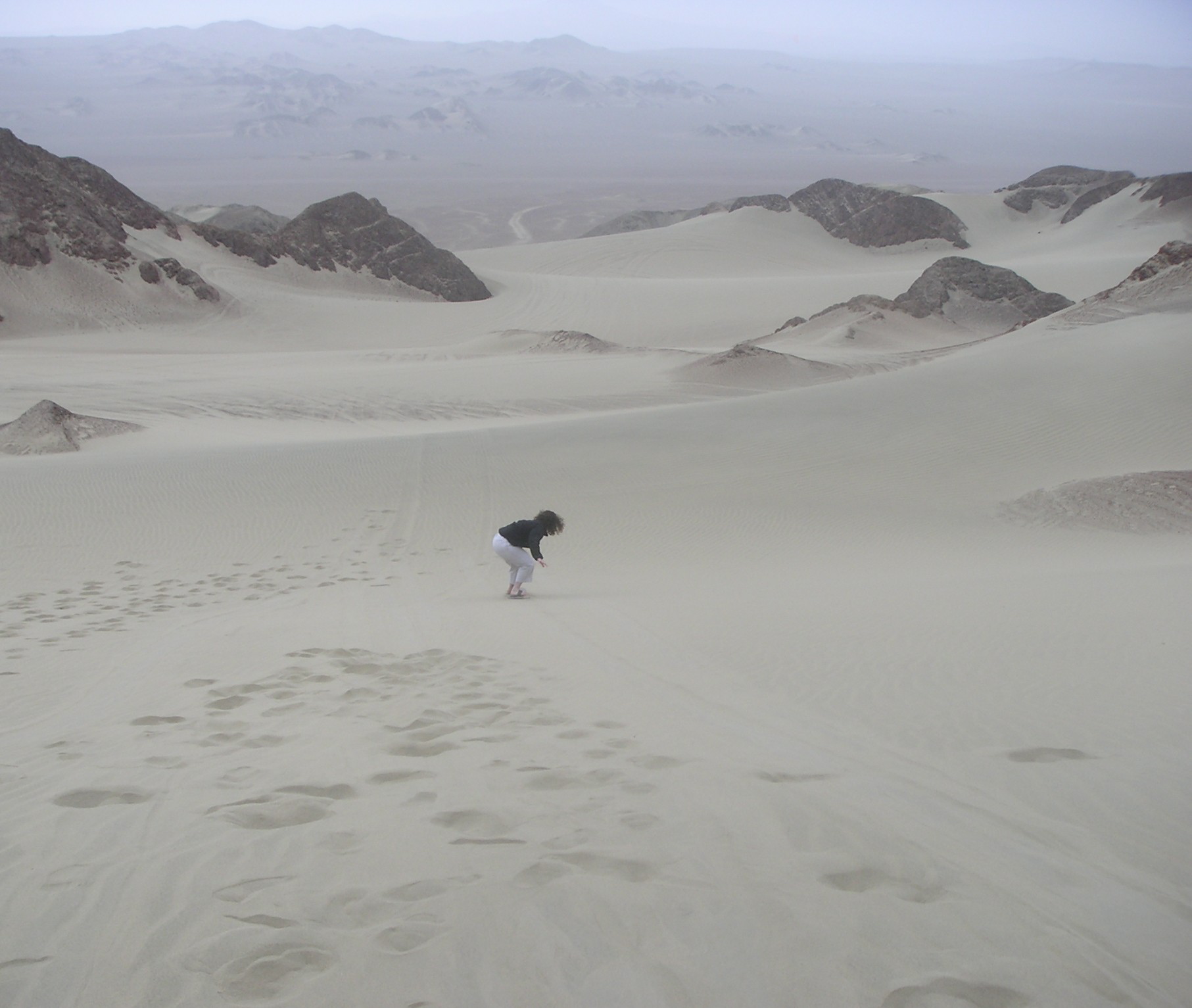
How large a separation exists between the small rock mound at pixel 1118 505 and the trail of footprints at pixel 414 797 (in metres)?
7.51

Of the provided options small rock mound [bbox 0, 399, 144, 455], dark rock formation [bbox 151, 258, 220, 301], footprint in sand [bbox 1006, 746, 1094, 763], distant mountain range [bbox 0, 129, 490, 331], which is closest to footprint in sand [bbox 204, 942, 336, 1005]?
footprint in sand [bbox 1006, 746, 1094, 763]

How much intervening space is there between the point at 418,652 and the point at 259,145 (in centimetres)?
14590

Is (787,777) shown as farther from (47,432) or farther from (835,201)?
(835,201)

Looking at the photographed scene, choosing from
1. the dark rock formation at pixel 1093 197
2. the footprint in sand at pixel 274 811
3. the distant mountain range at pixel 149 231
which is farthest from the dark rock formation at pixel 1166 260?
the dark rock formation at pixel 1093 197

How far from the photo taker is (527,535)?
7410 mm

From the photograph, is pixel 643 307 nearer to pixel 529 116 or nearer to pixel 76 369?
pixel 76 369

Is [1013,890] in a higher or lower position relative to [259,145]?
lower

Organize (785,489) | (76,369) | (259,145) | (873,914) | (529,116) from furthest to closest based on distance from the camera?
(529,116), (259,145), (76,369), (785,489), (873,914)

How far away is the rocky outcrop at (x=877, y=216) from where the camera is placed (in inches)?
1887

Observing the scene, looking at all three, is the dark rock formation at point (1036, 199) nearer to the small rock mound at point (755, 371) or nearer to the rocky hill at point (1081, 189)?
the rocky hill at point (1081, 189)

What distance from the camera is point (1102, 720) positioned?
4.18m

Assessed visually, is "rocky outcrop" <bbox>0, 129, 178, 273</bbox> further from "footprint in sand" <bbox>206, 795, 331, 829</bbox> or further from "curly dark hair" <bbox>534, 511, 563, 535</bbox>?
"footprint in sand" <bbox>206, 795, 331, 829</bbox>

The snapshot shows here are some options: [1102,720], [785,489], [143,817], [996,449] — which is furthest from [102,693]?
[996,449]

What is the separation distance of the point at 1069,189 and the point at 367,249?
3905 cm
